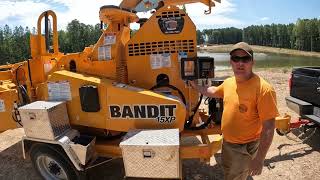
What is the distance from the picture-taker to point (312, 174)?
18.1ft

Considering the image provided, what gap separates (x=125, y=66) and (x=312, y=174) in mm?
3225

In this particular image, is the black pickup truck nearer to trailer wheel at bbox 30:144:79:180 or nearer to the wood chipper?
the wood chipper

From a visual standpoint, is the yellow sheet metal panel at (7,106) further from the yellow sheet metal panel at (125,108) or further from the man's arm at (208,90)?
the man's arm at (208,90)

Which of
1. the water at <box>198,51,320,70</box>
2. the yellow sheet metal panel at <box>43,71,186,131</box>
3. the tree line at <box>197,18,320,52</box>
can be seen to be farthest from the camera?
the tree line at <box>197,18,320,52</box>

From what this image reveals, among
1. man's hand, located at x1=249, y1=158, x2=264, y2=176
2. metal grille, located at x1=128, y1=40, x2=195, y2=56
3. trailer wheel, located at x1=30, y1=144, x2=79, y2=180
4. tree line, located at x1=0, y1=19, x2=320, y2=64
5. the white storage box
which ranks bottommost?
trailer wheel, located at x1=30, y1=144, x2=79, y2=180

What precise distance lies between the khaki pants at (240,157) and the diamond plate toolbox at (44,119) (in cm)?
235

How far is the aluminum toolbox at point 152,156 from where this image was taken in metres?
4.28

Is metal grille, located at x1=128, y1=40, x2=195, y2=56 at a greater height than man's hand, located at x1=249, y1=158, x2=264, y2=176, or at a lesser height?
greater

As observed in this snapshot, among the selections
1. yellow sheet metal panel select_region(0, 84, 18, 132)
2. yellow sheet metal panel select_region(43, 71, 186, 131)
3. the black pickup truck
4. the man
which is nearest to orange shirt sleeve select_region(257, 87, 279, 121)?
the man

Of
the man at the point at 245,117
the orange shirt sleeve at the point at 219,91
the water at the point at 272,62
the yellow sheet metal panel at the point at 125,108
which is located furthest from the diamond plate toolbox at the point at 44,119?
the water at the point at 272,62

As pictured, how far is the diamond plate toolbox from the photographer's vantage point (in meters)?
4.86

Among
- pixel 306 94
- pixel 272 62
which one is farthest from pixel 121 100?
pixel 272 62

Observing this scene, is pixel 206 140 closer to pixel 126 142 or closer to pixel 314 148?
pixel 126 142

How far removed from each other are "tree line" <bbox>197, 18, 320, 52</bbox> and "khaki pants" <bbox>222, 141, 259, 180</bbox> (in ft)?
213
